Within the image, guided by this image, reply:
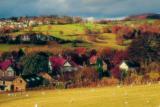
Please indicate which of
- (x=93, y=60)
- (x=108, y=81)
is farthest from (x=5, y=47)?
(x=108, y=81)

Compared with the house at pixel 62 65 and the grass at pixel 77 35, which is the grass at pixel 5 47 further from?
the house at pixel 62 65

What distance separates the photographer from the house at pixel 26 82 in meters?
92.6

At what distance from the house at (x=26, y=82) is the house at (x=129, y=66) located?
17.5 m

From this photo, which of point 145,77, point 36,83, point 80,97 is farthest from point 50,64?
point 80,97

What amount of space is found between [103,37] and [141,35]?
16.9m

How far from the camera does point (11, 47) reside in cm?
13200

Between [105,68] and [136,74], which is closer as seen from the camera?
[136,74]

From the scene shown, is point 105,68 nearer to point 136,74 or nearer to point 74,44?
point 136,74

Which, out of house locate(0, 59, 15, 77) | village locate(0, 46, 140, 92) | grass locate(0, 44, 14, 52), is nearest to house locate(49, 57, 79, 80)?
village locate(0, 46, 140, 92)

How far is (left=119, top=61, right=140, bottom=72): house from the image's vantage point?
339 feet

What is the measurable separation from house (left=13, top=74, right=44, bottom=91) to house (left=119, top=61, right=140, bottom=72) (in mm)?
17494

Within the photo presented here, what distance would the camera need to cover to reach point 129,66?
10756 centimetres

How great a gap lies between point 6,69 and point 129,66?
86.0ft

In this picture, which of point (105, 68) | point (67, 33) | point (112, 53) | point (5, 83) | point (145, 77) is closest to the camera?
point (145, 77)
